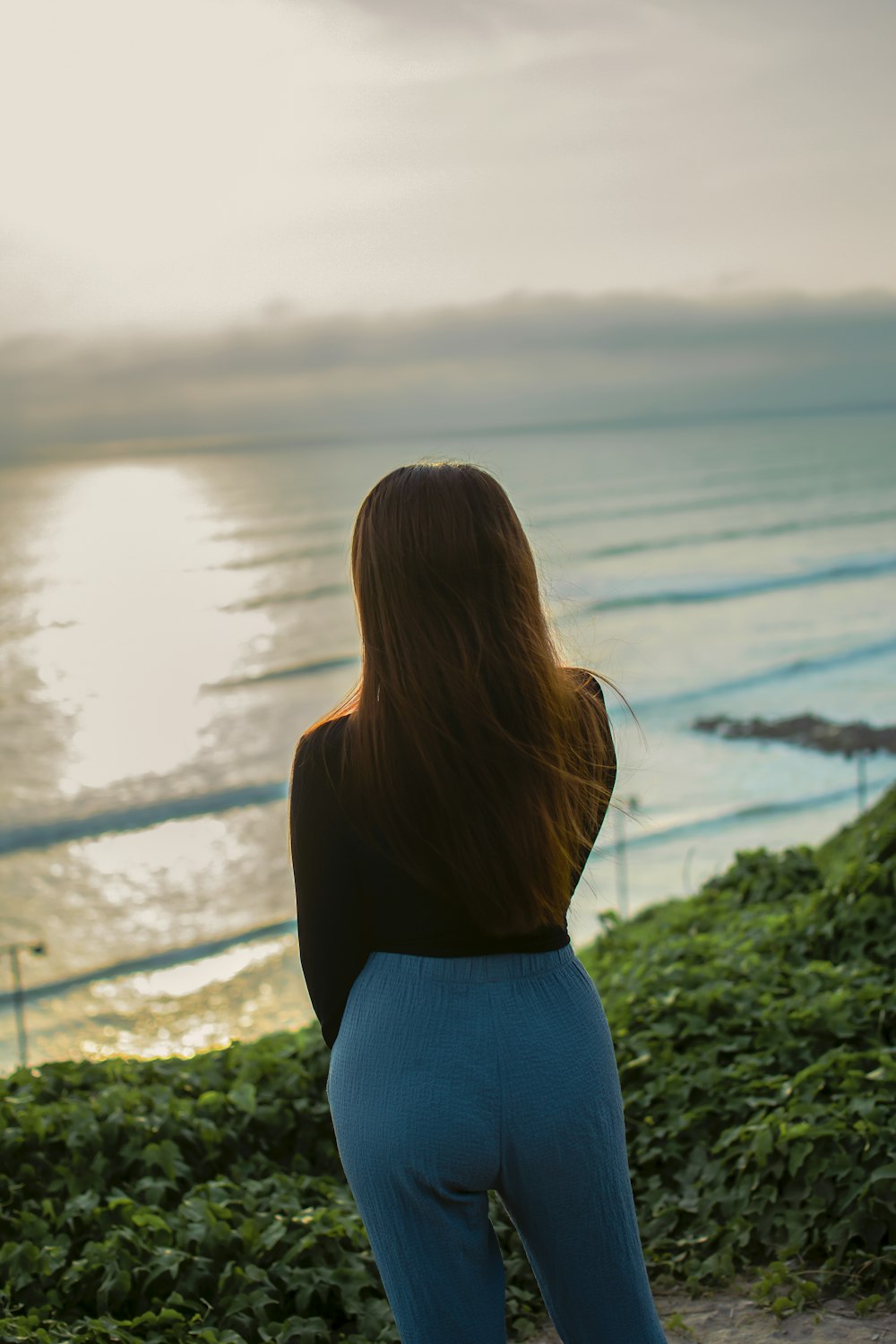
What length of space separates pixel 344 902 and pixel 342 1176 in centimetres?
269

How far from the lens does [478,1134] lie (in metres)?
1.67

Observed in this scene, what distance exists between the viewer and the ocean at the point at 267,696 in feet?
44.2

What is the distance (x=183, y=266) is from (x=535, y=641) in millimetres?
60170

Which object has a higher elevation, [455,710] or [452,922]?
[455,710]

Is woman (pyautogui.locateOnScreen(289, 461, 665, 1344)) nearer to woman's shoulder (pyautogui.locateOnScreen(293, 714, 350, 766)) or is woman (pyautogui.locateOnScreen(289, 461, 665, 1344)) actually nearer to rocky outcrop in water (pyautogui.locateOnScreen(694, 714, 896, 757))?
woman's shoulder (pyautogui.locateOnScreen(293, 714, 350, 766))

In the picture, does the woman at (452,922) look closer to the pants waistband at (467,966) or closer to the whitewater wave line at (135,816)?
the pants waistband at (467,966)

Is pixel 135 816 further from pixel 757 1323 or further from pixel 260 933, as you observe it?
pixel 757 1323

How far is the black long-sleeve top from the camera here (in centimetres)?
174

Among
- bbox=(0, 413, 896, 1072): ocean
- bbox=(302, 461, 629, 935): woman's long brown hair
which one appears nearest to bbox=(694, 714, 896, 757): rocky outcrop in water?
bbox=(0, 413, 896, 1072): ocean

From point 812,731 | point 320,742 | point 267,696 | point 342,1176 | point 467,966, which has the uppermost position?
point 320,742

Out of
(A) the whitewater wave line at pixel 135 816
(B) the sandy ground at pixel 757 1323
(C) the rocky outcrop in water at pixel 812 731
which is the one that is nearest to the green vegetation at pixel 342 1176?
(B) the sandy ground at pixel 757 1323

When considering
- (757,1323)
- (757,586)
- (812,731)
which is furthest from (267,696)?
(757,1323)

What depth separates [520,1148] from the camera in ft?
5.57

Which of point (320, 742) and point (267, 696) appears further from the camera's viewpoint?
point (267, 696)
